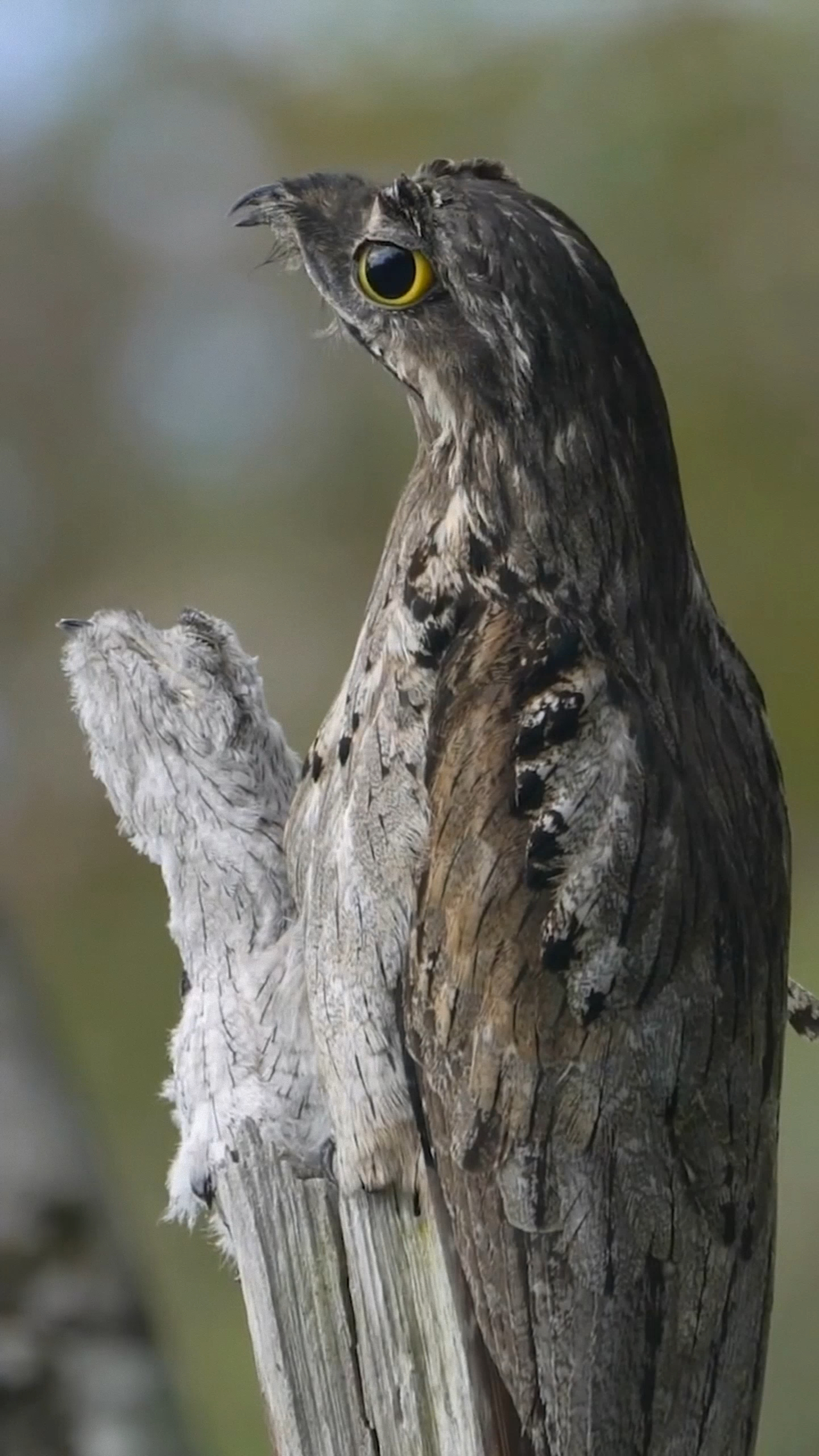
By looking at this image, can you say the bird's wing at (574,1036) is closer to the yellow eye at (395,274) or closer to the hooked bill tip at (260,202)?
the yellow eye at (395,274)

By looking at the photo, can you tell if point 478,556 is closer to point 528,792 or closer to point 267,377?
point 528,792

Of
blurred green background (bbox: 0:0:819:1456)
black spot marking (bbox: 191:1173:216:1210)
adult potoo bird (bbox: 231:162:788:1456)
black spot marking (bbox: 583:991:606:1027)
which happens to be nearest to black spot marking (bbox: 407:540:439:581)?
adult potoo bird (bbox: 231:162:788:1456)

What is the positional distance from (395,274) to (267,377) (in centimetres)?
126

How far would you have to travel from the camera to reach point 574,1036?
0.99m

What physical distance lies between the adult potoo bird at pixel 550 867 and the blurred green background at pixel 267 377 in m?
1.00

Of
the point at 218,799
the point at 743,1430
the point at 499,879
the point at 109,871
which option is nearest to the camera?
the point at 499,879

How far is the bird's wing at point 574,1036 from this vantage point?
3.25 feet

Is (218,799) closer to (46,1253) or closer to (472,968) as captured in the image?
(472,968)

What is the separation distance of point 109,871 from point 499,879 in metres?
1.49

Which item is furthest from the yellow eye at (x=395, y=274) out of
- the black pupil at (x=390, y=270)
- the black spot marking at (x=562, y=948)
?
the black spot marking at (x=562, y=948)

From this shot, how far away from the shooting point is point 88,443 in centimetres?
235

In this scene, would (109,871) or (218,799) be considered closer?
(218,799)

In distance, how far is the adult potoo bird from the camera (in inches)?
39.1

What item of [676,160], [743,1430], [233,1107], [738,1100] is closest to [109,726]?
[233,1107]
